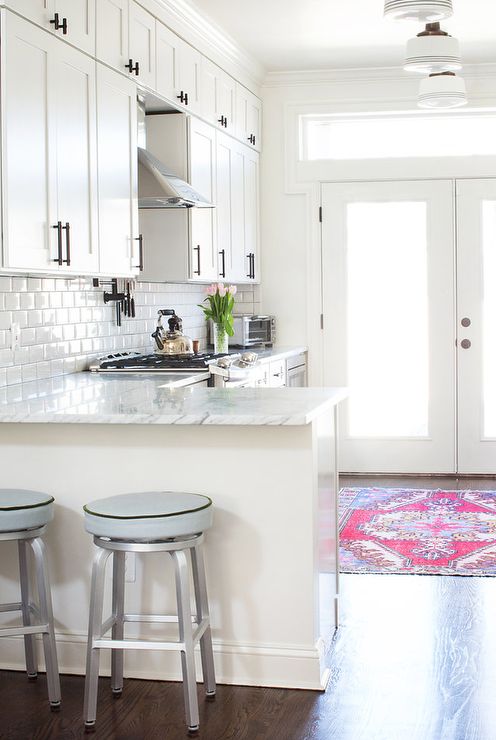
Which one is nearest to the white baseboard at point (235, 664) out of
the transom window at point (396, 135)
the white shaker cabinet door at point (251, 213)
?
the white shaker cabinet door at point (251, 213)

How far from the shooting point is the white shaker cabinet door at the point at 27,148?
136 inches

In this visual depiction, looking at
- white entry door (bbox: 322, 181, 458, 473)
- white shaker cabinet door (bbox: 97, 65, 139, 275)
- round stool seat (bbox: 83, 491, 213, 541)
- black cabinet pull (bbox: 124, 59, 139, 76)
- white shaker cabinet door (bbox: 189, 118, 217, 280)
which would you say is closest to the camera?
round stool seat (bbox: 83, 491, 213, 541)

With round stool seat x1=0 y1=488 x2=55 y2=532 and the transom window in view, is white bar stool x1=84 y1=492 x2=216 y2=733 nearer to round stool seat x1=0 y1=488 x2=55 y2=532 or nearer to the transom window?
round stool seat x1=0 y1=488 x2=55 y2=532

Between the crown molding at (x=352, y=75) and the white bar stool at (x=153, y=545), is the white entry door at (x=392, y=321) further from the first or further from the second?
the white bar stool at (x=153, y=545)

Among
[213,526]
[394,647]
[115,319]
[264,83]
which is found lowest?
[394,647]

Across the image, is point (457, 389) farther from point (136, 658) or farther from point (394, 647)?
point (136, 658)

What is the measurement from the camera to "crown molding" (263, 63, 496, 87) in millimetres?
6945

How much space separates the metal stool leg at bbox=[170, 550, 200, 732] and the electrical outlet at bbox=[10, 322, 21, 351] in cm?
168

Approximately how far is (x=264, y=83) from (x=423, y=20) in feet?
11.3

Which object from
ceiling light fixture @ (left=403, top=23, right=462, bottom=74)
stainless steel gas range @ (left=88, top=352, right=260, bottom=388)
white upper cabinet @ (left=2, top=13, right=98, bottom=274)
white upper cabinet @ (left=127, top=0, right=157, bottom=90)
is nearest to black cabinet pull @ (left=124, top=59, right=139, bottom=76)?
white upper cabinet @ (left=127, top=0, right=157, bottom=90)

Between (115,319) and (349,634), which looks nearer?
(349,634)

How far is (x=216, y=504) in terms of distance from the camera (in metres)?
3.28

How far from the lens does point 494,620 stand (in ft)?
12.7

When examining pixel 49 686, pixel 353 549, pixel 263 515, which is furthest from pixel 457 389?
pixel 49 686
